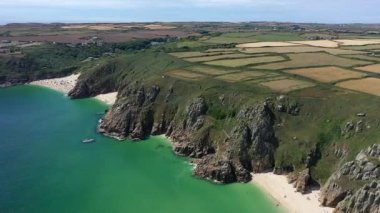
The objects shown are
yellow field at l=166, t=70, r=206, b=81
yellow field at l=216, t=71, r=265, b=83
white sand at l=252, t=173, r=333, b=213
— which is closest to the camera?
white sand at l=252, t=173, r=333, b=213

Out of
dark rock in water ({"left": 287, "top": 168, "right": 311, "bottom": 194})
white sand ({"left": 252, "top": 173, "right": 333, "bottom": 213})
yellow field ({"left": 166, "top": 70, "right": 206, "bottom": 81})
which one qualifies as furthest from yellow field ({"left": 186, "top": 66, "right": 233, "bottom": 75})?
dark rock in water ({"left": 287, "top": 168, "right": 311, "bottom": 194})

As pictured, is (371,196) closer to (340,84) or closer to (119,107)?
(340,84)

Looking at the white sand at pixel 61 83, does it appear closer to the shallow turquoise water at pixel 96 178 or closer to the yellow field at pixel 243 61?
the shallow turquoise water at pixel 96 178

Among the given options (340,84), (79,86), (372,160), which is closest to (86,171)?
(372,160)

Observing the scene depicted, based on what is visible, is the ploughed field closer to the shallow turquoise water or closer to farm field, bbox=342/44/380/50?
farm field, bbox=342/44/380/50

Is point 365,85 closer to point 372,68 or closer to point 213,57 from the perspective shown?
point 372,68

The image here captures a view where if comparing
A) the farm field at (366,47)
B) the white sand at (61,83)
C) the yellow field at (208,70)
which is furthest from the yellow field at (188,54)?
the farm field at (366,47)
